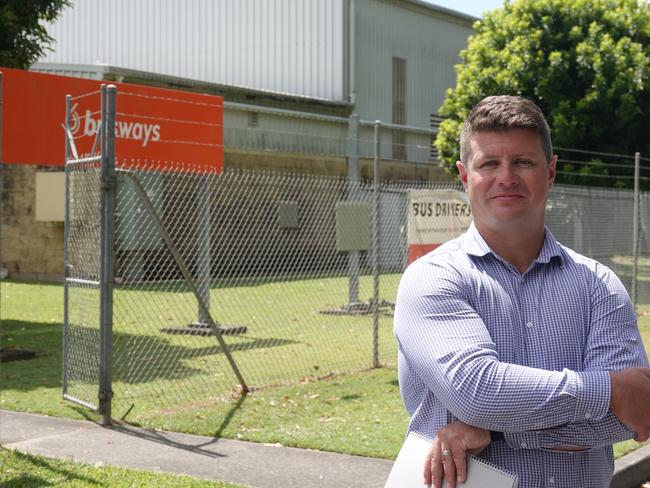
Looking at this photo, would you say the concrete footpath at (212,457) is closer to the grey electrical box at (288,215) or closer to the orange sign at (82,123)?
the orange sign at (82,123)

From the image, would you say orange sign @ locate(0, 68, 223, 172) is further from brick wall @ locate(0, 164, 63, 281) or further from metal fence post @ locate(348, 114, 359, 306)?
brick wall @ locate(0, 164, 63, 281)

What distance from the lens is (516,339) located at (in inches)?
98.9

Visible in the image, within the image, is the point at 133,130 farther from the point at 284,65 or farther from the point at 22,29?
the point at 284,65

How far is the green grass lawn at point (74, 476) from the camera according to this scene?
5.70 metres

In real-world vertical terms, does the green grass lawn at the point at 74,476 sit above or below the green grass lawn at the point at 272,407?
above

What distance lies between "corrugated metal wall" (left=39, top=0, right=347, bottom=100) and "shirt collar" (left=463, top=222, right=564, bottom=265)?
27.5 m

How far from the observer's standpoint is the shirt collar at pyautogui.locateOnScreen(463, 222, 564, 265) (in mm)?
2629

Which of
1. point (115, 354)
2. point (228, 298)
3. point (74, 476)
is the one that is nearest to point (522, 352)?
point (74, 476)

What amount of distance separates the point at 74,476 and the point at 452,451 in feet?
13.2

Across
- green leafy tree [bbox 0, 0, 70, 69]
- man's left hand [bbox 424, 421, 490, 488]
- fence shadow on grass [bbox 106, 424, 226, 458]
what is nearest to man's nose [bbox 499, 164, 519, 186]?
man's left hand [bbox 424, 421, 490, 488]

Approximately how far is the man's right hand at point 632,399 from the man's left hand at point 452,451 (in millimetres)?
337

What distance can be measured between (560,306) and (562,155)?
68.0 ft

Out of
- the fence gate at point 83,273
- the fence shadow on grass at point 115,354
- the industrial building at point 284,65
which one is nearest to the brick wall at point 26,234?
the industrial building at point 284,65

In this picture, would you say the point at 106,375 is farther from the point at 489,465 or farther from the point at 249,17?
the point at 249,17
